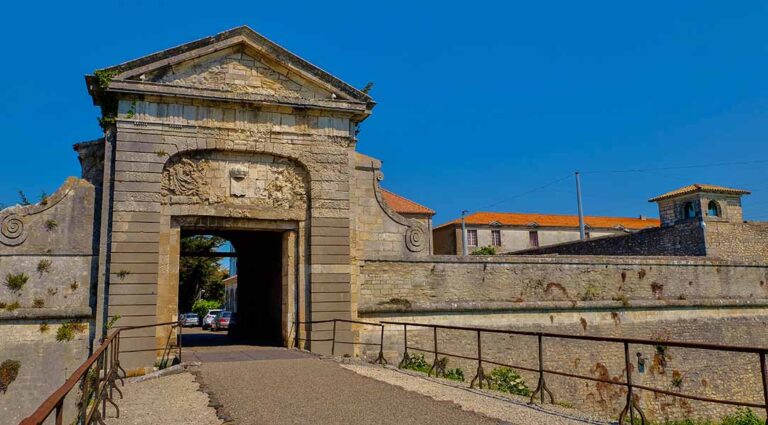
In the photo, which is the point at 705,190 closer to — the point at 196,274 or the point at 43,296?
the point at 43,296

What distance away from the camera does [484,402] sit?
670 centimetres

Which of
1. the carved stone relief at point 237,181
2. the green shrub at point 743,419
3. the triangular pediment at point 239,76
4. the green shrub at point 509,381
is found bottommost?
the green shrub at point 743,419

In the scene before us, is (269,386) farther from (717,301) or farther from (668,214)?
(668,214)

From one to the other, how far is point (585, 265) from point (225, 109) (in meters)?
8.89

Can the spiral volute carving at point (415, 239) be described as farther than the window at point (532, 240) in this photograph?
No

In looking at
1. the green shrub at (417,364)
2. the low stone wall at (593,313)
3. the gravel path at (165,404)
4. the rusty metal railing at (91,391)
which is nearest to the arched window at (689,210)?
the low stone wall at (593,313)

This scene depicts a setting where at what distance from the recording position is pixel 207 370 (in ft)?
28.7

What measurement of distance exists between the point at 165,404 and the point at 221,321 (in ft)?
70.6

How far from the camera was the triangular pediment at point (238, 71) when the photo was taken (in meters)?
10.8

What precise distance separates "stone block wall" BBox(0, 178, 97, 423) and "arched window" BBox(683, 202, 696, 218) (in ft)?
62.9

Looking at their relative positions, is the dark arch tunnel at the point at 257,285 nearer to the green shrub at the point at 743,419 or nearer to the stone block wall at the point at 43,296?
the stone block wall at the point at 43,296

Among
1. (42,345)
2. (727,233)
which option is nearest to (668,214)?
(727,233)

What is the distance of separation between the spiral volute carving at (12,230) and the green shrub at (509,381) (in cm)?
876

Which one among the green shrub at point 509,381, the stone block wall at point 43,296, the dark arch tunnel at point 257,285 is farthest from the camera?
the dark arch tunnel at point 257,285
